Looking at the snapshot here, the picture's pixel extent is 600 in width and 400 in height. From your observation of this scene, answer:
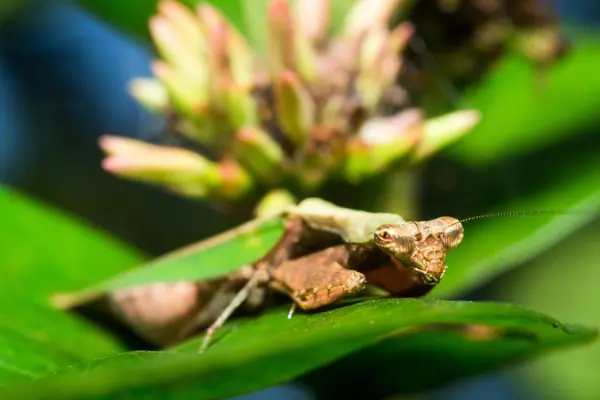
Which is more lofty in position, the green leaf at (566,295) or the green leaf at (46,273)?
the green leaf at (566,295)

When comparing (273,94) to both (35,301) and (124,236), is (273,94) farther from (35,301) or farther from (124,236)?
(124,236)

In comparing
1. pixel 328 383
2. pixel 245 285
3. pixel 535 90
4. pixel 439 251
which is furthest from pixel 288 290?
pixel 535 90

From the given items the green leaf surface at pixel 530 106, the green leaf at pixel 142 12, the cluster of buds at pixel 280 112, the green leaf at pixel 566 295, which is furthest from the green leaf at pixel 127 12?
A: the green leaf at pixel 566 295

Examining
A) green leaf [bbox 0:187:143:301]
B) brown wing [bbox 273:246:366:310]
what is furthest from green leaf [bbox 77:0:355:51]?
brown wing [bbox 273:246:366:310]

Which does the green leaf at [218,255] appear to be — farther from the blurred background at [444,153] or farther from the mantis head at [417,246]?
the blurred background at [444,153]

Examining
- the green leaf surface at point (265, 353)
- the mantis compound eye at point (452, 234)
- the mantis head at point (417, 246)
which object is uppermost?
the mantis compound eye at point (452, 234)

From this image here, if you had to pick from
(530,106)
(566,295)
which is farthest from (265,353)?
(566,295)
